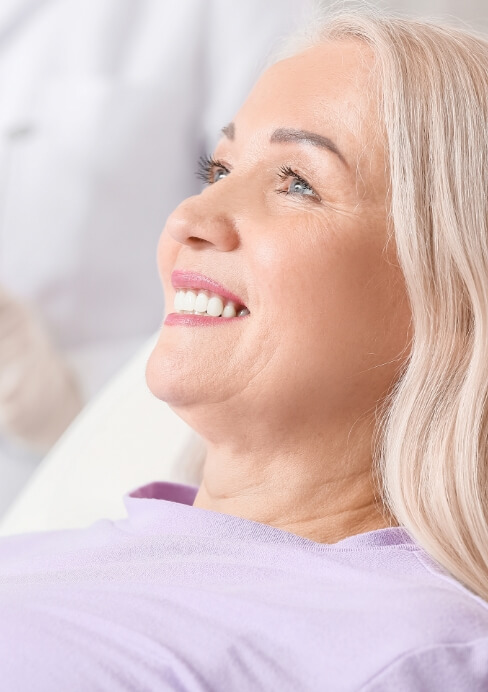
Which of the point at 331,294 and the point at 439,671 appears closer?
the point at 439,671

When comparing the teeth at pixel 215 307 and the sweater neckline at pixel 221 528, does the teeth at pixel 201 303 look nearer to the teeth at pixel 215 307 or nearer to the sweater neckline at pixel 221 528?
the teeth at pixel 215 307

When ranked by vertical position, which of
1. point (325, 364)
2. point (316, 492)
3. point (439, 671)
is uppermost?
point (325, 364)

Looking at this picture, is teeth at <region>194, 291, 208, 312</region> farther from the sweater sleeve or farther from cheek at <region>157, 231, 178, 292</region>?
the sweater sleeve

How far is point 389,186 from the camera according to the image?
97 cm

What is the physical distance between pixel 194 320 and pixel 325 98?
27 centimetres

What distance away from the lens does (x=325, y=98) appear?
997 mm

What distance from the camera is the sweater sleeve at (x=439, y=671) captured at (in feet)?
2.39

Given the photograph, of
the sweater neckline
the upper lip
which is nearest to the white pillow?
the sweater neckline

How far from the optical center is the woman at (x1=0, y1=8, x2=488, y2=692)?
865 millimetres

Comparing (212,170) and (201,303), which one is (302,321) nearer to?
(201,303)

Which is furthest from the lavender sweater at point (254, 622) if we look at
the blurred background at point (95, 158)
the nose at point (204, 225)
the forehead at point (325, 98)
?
the blurred background at point (95, 158)

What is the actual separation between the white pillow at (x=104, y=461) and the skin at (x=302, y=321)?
39cm

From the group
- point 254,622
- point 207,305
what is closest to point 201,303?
point 207,305

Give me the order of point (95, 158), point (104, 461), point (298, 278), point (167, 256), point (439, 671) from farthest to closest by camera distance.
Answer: point (95, 158), point (104, 461), point (167, 256), point (298, 278), point (439, 671)
